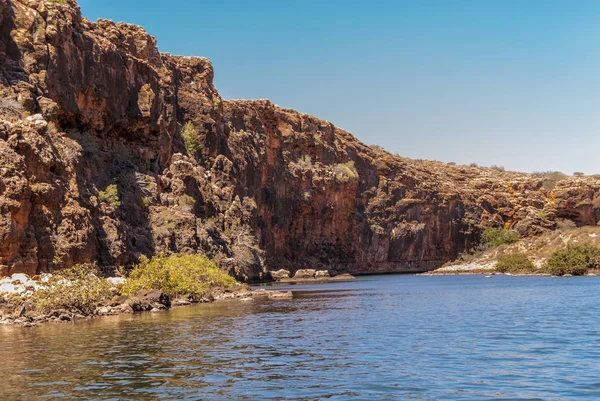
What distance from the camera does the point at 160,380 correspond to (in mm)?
20188

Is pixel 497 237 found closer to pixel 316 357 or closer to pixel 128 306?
pixel 128 306

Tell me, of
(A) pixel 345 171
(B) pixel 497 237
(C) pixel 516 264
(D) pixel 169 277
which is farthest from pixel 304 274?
(D) pixel 169 277

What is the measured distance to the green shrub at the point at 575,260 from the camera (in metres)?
89.5

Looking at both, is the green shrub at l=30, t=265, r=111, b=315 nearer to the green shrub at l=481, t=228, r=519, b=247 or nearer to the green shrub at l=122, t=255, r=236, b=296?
the green shrub at l=122, t=255, r=236, b=296

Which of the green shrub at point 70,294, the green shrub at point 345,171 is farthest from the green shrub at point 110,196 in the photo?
the green shrub at point 345,171

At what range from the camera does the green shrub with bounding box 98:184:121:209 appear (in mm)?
67250

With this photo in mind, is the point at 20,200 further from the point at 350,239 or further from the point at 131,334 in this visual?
the point at 350,239

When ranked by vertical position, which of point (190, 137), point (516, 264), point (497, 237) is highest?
point (190, 137)

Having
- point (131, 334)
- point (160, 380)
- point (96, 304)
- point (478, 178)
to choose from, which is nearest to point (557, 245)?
point (478, 178)

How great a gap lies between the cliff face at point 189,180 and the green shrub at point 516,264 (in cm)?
2495

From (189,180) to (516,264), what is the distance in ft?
171

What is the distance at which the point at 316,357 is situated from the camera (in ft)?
79.0

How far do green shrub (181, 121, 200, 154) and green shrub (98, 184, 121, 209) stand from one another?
29936 millimetres

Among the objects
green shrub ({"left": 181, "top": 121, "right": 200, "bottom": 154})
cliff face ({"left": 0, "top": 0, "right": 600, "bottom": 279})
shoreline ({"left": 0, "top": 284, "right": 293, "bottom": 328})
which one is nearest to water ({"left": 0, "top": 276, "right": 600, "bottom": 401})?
shoreline ({"left": 0, "top": 284, "right": 293, "bottom": 328})
